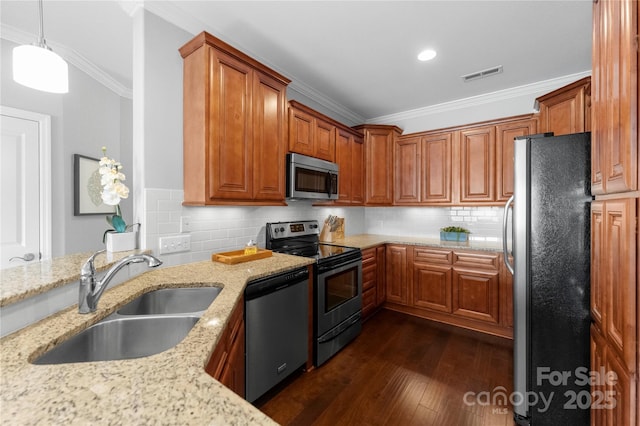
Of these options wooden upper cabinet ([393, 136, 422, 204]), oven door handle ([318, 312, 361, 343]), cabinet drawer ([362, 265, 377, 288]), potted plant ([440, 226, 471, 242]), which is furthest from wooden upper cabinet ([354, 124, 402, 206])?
oven door handle ([318, 312, 361, 343])

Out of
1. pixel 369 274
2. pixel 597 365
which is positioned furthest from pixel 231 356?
pixel 369 274

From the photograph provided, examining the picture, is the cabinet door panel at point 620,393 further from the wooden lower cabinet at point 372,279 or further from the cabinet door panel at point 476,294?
the wooden lower cabinet at point 372,279

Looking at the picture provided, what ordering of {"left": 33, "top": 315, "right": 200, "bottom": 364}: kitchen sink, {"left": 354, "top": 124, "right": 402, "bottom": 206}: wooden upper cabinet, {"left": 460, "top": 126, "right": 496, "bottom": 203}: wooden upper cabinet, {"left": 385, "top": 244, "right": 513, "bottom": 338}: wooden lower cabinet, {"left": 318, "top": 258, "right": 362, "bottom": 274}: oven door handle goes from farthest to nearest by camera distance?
{"left": 354, "top": 124, "right": 402, "bottom": 206}: wooden upper cabinet
{"left": 460, "top": 126, "right": 496, "bottom": 203}: wooden upper cabinet
{"left": 385, "top": 244, "right": 513, "bottom": 338}: wooden lower cabinet
{"left": 318, "top": 258, "right": 362, "bottom": 274}: oven door handle
{"left": 33, "top": 315, "right": 200, "bottom": 364}: kitchen sink

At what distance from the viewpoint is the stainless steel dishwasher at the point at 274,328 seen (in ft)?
5.48

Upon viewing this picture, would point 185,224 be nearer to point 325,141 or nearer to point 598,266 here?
point 325,141

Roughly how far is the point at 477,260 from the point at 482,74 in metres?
1.96

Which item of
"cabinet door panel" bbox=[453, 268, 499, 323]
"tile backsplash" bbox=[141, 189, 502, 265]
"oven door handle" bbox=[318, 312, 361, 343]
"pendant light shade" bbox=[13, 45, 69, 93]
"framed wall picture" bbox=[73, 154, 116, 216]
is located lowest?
"oven door handle" bbox=[318, 312, 361, 343]

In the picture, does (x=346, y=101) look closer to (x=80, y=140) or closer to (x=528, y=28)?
(x=528, y=28)

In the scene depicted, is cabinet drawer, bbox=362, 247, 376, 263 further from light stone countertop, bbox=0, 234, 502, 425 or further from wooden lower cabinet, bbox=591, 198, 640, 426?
light stone countertop, bbox=0, 234, 502, 425

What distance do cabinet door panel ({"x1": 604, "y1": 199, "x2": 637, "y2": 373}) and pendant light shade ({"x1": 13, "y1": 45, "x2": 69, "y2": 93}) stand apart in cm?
248

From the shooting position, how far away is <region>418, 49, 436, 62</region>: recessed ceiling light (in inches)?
94.7

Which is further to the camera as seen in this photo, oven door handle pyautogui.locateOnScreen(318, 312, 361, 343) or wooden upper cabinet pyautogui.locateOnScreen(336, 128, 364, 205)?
wooden upper cabinet pyautogui.locateOnScreen(336, 128, 364, 205)

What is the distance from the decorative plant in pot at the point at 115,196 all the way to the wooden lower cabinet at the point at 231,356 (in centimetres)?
90

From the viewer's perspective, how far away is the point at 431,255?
3176 millimetres
